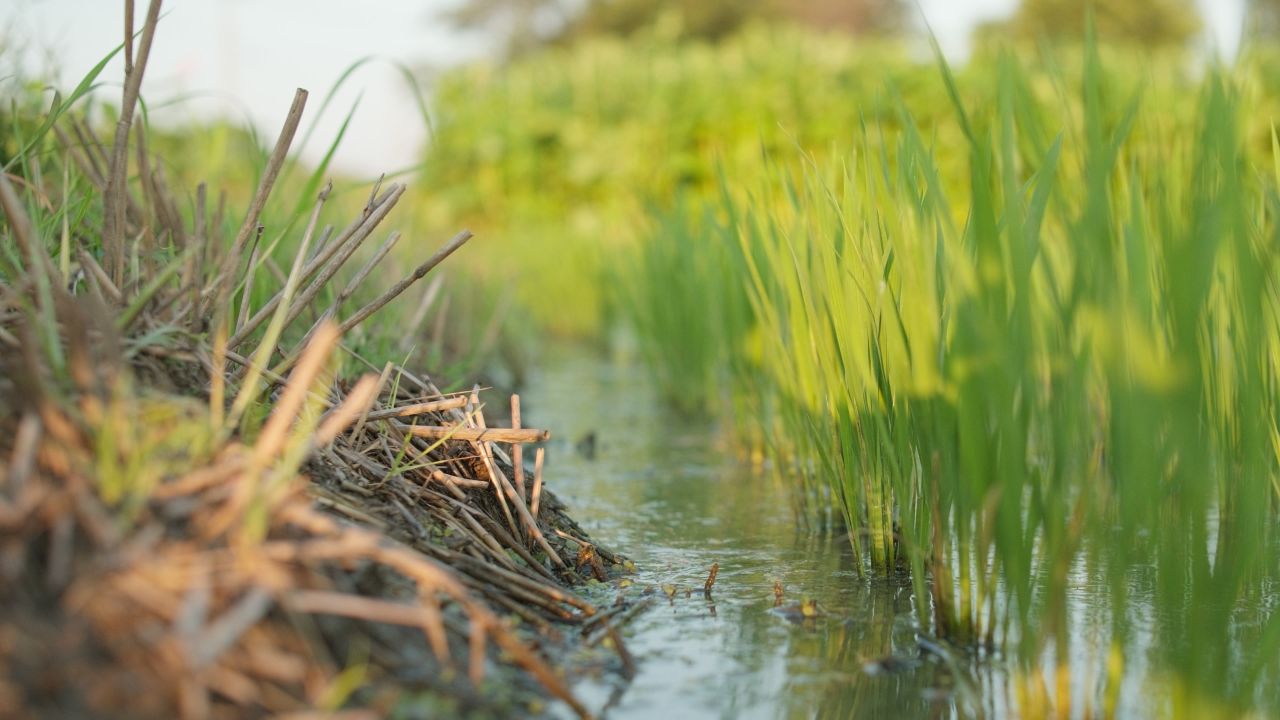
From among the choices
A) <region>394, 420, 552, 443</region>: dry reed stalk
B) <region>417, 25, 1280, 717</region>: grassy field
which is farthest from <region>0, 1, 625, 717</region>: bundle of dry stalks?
<region>417, 25, 1280, 717</region>: grassy field

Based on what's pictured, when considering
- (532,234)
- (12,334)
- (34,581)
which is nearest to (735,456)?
(12,334)

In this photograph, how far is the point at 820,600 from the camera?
5.93ft

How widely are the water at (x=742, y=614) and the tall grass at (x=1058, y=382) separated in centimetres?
9

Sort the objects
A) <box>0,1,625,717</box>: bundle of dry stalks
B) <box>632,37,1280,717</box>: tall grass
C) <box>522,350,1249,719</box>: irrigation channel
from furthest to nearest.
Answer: <box>522,350,1249,719</box>: irrigation channel, <box>632,37,1280,717</box>: tall grass, <box>0,1,625,717</box>: bundle of dry stalks

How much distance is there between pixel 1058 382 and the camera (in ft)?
4.09

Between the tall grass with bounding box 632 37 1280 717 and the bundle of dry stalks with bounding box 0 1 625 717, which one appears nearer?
the bundle of dry stalks with bounding box 0 1 625 717

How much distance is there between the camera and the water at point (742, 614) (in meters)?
1.42

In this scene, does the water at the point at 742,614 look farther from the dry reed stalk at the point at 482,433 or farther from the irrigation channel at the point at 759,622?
the dry reed stalk at the point at 482,433

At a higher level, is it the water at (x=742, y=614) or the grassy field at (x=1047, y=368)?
the grassy field at (x=1047, y=368)

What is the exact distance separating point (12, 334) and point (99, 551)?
1.66ft

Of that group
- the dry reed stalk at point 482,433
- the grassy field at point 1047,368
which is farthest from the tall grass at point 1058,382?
the dry reed stalk at point 482,433

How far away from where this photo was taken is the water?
4.65ft

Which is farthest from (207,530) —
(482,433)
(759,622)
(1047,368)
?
(1047,368)

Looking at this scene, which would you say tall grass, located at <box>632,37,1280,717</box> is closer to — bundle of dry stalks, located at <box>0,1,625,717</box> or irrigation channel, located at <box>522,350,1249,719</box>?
irrigation channel, located at <box>522,350,1249,719</box>
